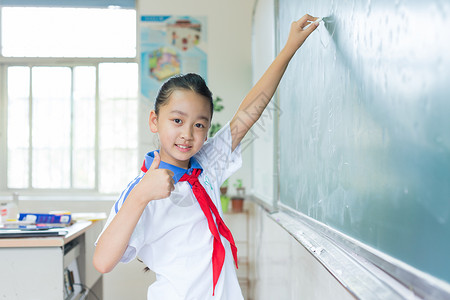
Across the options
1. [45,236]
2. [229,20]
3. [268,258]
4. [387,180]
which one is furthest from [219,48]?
[387,180]

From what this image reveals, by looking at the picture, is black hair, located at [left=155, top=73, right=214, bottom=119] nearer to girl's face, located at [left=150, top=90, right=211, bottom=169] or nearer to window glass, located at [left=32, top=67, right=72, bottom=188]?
girl's face, located at [left=150, top=90, right=211, bottom=169]

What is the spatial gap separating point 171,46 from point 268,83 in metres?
2.87

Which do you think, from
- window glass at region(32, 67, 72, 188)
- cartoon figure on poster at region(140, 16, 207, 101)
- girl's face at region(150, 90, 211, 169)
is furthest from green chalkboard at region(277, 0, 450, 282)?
window glass at region(32, 67, 72, 188)

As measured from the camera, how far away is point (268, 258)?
88.3 inches

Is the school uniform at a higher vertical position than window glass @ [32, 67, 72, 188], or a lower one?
lower

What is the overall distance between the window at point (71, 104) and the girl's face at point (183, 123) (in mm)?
3106

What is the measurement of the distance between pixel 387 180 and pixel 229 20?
3.45 meters

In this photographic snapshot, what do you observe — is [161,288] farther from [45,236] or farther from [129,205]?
[45,236]

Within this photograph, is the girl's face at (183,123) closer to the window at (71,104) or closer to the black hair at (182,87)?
the black hair at (182,87)

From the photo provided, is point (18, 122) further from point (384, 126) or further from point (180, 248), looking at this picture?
point (384, 126)

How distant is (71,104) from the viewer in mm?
4117

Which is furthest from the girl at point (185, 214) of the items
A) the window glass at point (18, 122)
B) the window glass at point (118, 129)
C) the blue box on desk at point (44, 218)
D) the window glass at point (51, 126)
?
the window glass at point (18, 122)

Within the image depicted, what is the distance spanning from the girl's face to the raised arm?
16cm

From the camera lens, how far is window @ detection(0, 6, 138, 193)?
407 centimetres
